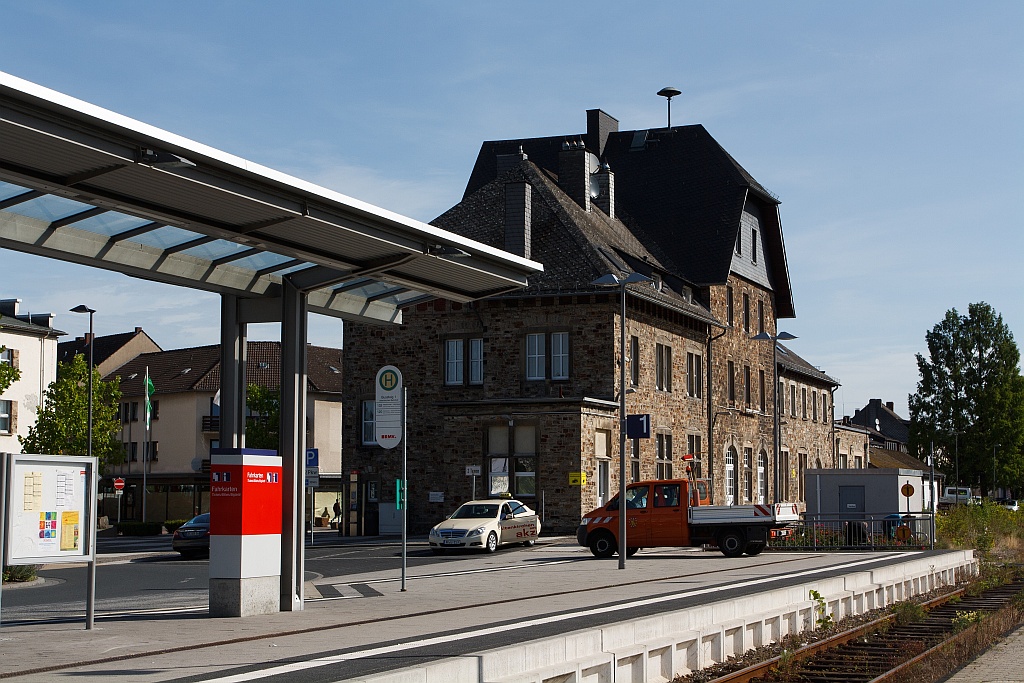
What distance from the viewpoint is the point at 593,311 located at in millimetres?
44094

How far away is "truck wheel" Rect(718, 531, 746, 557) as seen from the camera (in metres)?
31.8

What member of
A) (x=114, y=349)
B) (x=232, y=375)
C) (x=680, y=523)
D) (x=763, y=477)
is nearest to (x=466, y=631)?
(x=232, y=375)

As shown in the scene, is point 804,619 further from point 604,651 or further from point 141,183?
point 141,183

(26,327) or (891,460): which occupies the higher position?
(26,327)

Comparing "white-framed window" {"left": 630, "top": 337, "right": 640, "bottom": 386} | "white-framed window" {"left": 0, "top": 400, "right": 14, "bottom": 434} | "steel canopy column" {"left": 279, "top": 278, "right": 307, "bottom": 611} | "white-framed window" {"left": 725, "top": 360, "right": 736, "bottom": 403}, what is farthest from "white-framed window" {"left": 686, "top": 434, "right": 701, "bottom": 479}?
"white-framed window" {"left": 0, "top": 400, "right": 14, "bottom": 434}

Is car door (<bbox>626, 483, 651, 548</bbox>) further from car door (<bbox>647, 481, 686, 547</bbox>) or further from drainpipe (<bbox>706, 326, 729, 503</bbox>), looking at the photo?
drainpipe (<bbox>706, 326, 729, 503</bbox>)

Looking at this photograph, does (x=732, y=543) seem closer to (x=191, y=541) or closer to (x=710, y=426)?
(x=191, y=541)

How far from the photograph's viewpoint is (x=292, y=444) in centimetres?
1688

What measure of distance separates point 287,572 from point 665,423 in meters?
32.8

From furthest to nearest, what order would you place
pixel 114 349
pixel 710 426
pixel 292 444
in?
pixel 114 349 → pixel 710 426 → pixel 292 444

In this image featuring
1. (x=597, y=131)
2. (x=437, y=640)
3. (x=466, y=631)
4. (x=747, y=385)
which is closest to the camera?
(x=437, y=640)

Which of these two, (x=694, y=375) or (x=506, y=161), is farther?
(x=506, y=161)

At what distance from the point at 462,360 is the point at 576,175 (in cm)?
1004

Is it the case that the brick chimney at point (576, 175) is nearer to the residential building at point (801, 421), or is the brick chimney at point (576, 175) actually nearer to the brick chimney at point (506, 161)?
the brick chimney at point (506, 161)
